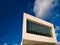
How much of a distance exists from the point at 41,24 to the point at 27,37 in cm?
491

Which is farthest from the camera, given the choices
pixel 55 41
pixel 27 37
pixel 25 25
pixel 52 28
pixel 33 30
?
pixel 52 28

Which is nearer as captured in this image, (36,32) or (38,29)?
(36,32)

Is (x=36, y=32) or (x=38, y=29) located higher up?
(x=38, y=29)

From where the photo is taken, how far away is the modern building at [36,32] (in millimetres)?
17203

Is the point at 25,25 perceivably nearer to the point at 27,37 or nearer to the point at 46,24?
the point at 27,37

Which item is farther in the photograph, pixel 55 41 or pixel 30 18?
pixel 55 41

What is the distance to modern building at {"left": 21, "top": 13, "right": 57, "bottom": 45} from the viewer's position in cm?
1720

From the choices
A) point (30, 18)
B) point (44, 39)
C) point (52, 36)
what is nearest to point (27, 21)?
point (30, 18)

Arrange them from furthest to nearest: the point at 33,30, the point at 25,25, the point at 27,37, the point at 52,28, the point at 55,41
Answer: the point at 52,28
the point at 55,41
the point at 33,30
the point at 25,25
the point at 27,37

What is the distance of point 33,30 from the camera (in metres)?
18.8

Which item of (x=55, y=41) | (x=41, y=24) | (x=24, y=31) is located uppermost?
(x=41, y=24)

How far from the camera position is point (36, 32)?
1902 centimetres

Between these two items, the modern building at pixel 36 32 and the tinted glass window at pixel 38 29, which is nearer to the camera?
the modern building at pixel 36 32

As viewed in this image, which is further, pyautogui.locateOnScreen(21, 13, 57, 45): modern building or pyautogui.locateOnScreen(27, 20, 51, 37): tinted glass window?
pyautogui.locateOnScreen(27, 20, 51, 37): tinted glass window
